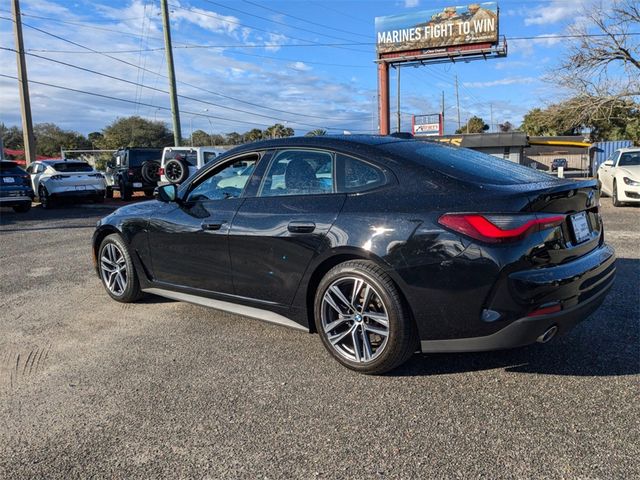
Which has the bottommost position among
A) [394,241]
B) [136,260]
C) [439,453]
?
[439,453]

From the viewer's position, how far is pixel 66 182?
16.4 m

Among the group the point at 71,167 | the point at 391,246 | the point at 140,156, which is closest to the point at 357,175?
the point at 391,246

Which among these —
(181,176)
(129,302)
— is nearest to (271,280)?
(129,302)

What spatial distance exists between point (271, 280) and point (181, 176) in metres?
12.6

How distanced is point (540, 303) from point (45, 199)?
17053 millimetres

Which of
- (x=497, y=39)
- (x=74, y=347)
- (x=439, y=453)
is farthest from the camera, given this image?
(x=497, y=39)

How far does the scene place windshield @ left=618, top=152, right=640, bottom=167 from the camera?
44.2ft

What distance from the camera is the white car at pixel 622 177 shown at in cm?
1231

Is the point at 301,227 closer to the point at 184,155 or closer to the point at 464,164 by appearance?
the point at 464,164

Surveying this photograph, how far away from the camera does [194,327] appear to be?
441 cm

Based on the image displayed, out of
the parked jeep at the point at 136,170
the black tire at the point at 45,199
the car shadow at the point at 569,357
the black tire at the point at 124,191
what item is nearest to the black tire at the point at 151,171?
the parked jeep at the point at 136,170

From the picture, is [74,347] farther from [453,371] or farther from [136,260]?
[453,371]

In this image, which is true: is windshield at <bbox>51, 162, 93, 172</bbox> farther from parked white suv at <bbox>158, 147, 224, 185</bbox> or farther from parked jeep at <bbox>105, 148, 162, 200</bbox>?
parked white suv at <bbox>158, 147, 224, 185</bbox>

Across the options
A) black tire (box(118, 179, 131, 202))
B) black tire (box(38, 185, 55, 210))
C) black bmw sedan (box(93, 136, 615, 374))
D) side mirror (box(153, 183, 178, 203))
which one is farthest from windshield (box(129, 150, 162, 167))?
black bmw sedan (box(93, 136, 615, 374))
